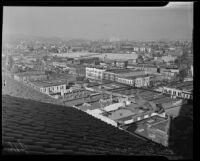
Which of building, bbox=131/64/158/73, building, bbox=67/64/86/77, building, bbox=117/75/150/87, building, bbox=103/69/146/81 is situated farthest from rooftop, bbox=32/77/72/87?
building, bbox=131/64/158/73

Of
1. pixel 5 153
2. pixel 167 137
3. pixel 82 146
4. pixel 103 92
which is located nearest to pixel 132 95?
pixel 103 92

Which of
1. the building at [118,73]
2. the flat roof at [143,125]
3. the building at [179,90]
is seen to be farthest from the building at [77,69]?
the building at [179,90]

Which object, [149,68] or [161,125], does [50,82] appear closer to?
[149,68]

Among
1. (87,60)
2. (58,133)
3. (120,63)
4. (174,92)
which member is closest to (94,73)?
(87,60)

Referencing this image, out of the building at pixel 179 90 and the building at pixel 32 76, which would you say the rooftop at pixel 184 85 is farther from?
the building at pixel 32 76

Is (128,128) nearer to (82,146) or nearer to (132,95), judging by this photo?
(132,95)

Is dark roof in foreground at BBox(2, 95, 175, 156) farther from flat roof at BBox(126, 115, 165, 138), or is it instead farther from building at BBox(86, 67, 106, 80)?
building at BBox(86, 67, 106, 80)

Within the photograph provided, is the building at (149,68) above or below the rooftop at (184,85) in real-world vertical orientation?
above

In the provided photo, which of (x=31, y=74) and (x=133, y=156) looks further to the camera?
(x=31, y=74)

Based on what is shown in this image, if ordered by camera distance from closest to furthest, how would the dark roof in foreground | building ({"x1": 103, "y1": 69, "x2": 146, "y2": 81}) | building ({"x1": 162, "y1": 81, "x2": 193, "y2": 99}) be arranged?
the dark roof in foreground, building ({"x1": 162, "y1": 81, "x2": 193, "y2": 99}), building ({"x1": 103, "y1": 69, "x2": 146, "y2": 81})
